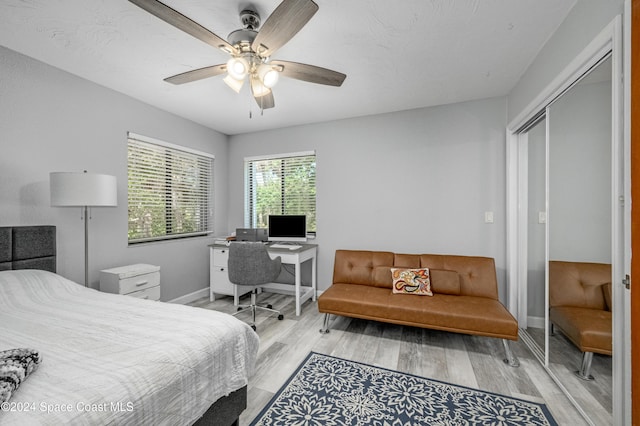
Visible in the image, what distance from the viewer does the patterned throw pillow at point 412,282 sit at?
103 inches

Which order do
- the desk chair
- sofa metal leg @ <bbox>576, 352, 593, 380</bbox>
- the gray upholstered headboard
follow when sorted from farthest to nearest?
the desk chair → the gray upholstered headboard → sofa metal leg @ <bbox>576, 352, 593, 380</bbox>

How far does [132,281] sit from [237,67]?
2213 millimetres

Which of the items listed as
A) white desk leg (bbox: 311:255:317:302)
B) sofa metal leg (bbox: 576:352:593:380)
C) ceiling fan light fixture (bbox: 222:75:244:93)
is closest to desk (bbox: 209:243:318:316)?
white desk leg (bbox: 311:255:317:302)

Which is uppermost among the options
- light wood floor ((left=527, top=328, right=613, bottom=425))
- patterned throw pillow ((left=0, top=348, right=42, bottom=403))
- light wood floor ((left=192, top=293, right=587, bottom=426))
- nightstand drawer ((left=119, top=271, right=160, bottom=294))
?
patterned throw pillow ((left=0, top=348, right=42, bottom=403))

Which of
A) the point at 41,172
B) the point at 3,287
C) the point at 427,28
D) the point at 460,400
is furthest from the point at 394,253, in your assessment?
the point at 41,172

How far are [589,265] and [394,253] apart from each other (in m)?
1.76

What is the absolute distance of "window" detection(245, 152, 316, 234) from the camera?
3.76 metres

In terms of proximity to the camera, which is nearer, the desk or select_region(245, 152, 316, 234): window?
the desk

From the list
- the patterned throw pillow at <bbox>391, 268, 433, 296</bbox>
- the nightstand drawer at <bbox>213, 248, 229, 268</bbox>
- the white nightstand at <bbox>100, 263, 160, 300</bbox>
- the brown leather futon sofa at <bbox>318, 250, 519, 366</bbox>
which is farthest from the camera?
the nightstand drawer at <bbox>213, 248, 229, 268</bbox>

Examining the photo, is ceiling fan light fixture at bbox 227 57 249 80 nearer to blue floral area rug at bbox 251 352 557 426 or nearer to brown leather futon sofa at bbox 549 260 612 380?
blue floral area rug at bbox 251 352 557 426

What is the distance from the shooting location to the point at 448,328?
221cm

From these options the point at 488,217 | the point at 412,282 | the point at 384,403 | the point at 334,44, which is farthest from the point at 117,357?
the point at 488,217

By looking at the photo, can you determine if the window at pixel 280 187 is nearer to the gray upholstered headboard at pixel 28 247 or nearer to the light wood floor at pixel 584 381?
the gray upholstered headboard at pixel 28 247

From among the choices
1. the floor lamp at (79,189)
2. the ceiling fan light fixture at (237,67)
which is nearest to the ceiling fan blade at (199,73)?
the ceiling fan light fixture at (237,67)
